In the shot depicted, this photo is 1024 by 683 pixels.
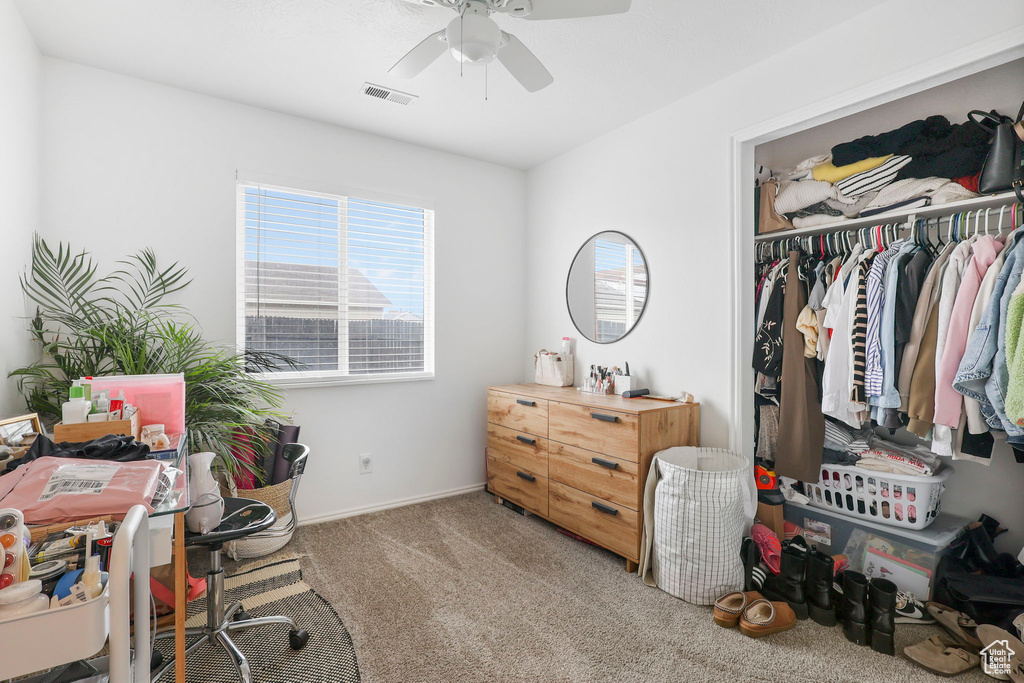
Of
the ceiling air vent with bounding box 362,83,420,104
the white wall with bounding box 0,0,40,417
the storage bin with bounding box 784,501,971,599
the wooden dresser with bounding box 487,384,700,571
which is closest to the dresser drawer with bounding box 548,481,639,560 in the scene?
the wooden dresser with bounding box 487,384,700,571

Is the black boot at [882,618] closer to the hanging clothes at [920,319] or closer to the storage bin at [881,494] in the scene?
the storage bin at [881,494]

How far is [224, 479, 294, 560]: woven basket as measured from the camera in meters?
2.63

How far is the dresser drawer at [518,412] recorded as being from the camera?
10.2 feet

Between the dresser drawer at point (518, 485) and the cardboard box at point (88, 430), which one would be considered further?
the dresser drawer at point (518, 485)

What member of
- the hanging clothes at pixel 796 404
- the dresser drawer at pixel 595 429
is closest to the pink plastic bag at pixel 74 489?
the dresser drawer at pixel 595 429

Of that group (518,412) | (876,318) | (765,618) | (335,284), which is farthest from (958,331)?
(335,284)

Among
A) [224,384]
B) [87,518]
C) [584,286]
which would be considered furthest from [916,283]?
[224,384]

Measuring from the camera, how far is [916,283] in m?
2.10

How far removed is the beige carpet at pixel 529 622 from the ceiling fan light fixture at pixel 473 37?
219cm

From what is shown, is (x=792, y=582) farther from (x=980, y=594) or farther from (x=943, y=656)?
(x=980, y=594)

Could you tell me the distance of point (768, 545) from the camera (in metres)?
2.43

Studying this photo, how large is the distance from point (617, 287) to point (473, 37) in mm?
1879

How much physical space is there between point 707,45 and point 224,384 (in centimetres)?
285

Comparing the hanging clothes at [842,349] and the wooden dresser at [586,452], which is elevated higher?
the hanging clothes at [842,349]
